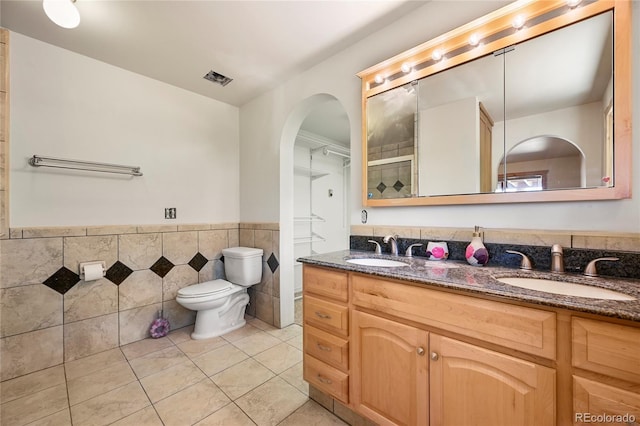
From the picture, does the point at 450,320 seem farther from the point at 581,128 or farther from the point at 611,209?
the point at 581,128

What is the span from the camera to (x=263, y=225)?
8.72 ft

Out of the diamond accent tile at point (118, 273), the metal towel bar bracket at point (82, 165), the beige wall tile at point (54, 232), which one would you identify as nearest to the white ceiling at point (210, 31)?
the metal towel bar bracket at point (82, 165)

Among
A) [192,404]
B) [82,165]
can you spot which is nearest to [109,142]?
[82,165]

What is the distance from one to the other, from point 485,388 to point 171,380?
1.86 metres

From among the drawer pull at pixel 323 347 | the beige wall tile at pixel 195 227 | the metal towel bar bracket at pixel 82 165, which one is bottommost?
the drawer pull at pixel 323 347

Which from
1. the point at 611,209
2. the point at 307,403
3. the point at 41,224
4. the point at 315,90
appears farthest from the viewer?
the point at 315,90

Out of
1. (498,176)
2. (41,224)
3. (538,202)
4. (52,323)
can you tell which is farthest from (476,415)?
(41,224)

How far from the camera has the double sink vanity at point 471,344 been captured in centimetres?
71

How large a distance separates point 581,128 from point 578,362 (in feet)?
3.25

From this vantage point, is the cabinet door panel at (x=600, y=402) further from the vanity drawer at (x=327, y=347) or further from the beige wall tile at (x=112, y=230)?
the beige wall tile at (x=112, y=230)

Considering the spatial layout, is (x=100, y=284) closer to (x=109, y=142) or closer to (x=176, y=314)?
(x=176, y=314)

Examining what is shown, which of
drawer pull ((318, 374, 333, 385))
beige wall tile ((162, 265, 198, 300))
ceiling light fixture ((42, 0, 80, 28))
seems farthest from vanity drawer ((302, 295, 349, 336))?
ceiling light fixture ((42, 0, 80, 28))

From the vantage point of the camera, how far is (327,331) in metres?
1.42

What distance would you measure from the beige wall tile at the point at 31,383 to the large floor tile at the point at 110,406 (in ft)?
1.35
